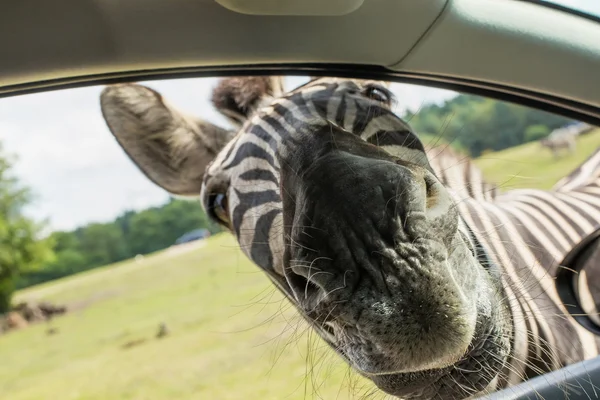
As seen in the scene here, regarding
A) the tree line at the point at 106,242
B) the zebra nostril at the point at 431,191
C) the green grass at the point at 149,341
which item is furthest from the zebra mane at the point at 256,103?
the tree line at the point at 106,242

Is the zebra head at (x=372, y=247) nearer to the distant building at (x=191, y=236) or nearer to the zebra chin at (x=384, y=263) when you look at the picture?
the zebra chin at (x=384, y=263)

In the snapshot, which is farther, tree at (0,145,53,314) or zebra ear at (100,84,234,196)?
tree at (0,145,53,314)

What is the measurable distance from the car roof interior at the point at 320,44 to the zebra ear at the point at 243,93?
0.58 m

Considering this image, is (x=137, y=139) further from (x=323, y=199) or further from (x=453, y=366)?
(x=453, y=366)

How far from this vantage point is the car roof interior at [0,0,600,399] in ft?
3.24

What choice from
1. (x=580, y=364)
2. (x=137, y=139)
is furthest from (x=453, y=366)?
(x=137, y=139)

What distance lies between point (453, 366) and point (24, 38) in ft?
3.81

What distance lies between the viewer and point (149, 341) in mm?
4586

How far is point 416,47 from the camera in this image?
1.38 metres

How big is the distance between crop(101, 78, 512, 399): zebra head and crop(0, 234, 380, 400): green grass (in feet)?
5.07

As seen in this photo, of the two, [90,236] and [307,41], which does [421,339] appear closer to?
[307,41]

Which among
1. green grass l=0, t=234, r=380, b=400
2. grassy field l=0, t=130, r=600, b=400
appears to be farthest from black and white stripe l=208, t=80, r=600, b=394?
green grass l=0, t=234, r=380, b=400

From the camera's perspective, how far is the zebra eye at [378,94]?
159 centimetres

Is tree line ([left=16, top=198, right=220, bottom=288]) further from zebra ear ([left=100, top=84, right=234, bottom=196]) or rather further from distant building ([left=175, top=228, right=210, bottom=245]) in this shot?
zebra ear ([left=100, top=84, right=234, bottom=196])
